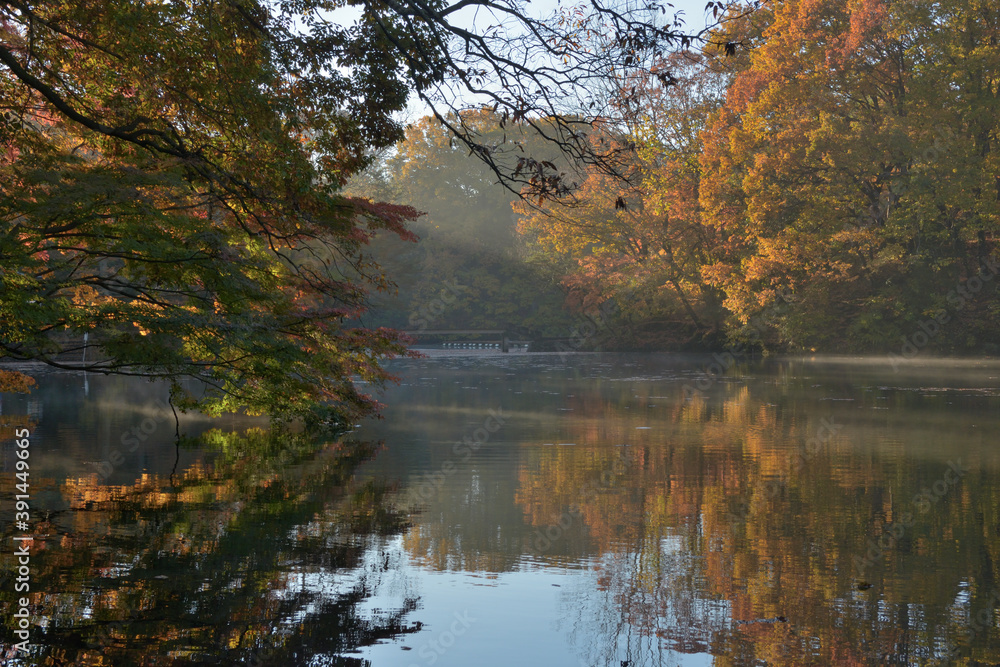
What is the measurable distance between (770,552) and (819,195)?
109 ft

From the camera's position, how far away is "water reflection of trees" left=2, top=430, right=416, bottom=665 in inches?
220

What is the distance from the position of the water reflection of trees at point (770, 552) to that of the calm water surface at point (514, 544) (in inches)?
1.2

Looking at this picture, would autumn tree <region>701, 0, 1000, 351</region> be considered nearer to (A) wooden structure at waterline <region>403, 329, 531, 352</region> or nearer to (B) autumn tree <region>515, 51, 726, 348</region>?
(B) autumn tree <region>515, 51, 726, 348</region>

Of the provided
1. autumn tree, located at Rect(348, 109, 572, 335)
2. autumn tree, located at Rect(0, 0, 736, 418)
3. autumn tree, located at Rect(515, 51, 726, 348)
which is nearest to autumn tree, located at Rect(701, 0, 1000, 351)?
autumn tree, located at Rect(515, 51, 726, 348)

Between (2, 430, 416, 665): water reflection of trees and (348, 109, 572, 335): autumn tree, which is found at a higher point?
(348, 109, 572, 335): autumn tree

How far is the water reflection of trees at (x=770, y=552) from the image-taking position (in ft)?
18.9

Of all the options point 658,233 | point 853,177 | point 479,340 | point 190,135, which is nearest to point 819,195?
point 853,177

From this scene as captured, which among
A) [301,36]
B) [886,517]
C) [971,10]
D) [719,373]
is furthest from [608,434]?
[971,10]

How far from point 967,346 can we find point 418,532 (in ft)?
118

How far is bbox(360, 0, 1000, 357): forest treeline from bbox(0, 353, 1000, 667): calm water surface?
15862 millimetres

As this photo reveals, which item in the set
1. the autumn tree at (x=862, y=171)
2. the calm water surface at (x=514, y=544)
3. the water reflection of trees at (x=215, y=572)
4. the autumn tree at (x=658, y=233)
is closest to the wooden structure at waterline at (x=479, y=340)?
the autumn tree at (x=658, y=233)

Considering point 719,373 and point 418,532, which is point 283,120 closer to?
point 418,532

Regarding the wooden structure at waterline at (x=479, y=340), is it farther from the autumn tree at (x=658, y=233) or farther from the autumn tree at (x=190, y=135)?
the autumn tree at (x=190, y=135)

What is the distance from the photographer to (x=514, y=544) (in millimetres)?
8312
